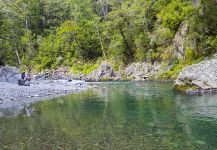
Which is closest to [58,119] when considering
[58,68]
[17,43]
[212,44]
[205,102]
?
[205,102]

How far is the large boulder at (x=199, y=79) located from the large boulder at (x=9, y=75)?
22099 mm

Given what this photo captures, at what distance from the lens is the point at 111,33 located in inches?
2544

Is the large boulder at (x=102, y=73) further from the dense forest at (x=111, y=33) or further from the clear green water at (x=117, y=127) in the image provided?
the clear green water at (x=117, y=127)

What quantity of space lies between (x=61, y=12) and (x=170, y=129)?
261 feet

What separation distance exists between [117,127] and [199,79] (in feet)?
48.5

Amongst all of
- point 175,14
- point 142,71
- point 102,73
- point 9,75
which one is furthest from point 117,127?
point 102,73

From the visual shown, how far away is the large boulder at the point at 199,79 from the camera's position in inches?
1040

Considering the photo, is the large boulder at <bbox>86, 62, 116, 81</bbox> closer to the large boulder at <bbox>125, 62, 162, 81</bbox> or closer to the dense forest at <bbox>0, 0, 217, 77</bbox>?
the dense forest at <bbox>0, 0, 217, 77</bbox>

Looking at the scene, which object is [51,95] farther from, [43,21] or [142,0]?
[43,21]

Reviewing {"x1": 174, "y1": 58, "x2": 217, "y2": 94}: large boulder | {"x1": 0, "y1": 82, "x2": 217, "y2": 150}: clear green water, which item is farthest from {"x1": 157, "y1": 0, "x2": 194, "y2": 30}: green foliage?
{"x1": 0, "y1": 82, "x2": 217, "y2": 150}: clear green water

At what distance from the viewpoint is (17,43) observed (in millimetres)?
36531

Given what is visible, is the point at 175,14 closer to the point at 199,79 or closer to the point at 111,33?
the point at 111,33

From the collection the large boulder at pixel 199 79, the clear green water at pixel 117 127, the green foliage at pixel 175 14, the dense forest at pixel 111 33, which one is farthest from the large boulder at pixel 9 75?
the green foliage at pixel 175 14

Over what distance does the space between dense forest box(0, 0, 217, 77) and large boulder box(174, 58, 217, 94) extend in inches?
510
